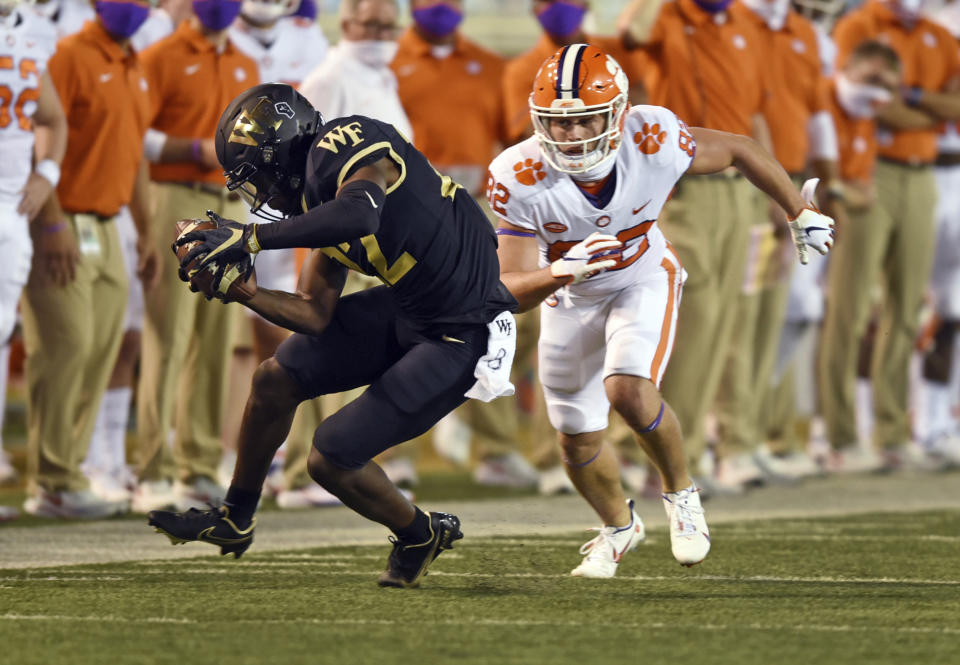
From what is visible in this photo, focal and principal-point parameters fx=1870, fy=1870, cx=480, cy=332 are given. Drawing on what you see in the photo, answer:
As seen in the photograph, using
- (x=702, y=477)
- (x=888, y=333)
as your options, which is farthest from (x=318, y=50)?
(x=888, y=333)

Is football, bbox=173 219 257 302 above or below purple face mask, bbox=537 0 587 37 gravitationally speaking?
above

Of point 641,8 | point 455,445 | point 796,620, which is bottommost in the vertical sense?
point 455,445

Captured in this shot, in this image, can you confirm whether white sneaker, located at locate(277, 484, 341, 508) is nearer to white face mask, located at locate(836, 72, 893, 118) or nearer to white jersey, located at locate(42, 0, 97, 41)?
white jersey, located at locate(42, 0, 97, 41)

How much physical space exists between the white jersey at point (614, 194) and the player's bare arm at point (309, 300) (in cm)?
70

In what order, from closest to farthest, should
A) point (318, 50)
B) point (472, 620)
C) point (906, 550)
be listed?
1. point (472, 620)
2. point (906, 550)
3. point (318, 50)

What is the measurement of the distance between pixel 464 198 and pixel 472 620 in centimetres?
140

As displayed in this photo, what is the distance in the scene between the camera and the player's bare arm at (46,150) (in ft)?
24.8

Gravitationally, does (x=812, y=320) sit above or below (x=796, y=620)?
below

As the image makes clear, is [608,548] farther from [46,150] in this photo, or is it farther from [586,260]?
[46,150]

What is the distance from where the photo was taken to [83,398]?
8180 millimetres

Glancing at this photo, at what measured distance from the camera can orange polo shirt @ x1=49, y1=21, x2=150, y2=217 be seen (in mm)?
7957

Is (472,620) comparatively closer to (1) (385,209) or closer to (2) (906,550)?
(1) (385,209)

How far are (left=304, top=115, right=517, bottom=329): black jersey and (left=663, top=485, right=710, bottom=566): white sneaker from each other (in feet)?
2.93

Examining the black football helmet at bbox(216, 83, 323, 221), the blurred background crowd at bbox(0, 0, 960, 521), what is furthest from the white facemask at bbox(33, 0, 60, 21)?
the black football helmet at bbox(216, 83, 323, 221)
